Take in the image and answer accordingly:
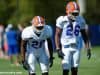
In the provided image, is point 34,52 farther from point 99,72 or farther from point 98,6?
point 98,6

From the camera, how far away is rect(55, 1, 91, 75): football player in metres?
14.3

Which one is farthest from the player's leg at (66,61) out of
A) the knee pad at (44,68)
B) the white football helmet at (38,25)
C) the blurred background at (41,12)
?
the blurred background at (41,12)

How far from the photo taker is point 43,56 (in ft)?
45.9

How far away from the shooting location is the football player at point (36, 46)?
1381cm

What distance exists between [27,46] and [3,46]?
15882 mm

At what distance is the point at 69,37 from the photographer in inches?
569

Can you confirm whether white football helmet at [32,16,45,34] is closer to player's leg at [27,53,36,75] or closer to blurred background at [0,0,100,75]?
player's leg at [27,53,36,75]

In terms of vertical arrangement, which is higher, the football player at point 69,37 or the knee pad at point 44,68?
the football player at point 69,37

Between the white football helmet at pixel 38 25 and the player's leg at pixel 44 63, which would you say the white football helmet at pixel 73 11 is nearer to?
the white football helmet at pixel 38 25

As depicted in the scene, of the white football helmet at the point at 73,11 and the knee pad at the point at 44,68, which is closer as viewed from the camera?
the knee pad at the point at 44,68

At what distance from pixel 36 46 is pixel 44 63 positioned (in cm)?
43

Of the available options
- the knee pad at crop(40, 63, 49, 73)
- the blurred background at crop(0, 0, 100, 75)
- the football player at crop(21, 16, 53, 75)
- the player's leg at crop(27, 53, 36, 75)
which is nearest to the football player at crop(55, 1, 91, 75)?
the football player at crop(21, 16, 53, 75)

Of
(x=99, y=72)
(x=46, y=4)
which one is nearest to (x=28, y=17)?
(x=46, y=4)

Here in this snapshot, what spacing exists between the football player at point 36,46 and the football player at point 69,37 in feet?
1.35
